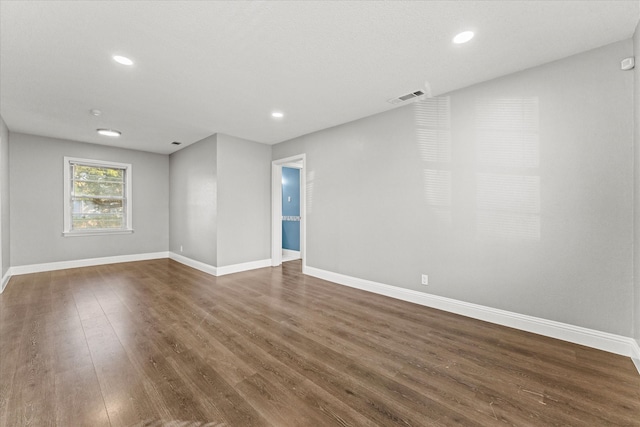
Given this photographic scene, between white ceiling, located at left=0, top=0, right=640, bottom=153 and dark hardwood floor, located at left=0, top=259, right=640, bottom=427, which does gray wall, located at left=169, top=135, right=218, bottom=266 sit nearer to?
white ceiling, located at left=0, top=0, right=640, bottom=153

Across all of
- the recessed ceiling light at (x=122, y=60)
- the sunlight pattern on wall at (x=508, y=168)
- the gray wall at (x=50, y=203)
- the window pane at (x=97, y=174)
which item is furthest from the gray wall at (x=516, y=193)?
the window pane at (x=97, y=174)

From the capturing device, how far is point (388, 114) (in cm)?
366

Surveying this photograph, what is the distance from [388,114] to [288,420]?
11.7 feet

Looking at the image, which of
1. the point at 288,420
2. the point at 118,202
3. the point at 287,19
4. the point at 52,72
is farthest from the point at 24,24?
the point at 118,202

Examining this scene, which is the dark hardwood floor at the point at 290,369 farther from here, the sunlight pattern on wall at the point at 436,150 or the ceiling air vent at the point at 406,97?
the ceiling air vent at the point at 406,97

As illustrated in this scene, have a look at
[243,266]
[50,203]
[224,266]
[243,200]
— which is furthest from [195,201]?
[50,203]

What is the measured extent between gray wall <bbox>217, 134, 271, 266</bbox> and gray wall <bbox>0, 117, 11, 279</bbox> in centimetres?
310

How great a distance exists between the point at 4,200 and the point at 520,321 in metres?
7.40

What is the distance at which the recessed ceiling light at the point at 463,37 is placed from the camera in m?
2.09

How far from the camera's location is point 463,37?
2.14 m

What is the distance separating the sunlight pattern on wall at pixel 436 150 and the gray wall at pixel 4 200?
241 inches

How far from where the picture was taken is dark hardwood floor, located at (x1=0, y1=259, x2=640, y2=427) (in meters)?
1.54

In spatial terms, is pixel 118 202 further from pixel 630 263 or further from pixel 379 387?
pixel 630 263

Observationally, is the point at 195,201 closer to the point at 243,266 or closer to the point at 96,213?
the point at 243,266
